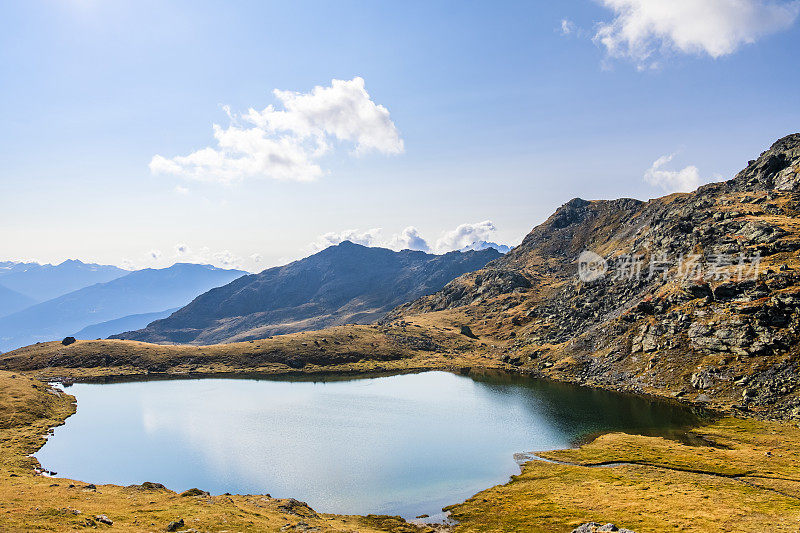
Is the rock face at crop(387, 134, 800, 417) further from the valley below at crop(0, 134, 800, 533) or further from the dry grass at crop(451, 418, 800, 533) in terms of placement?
the dry grass at crop(451, 418, 800, 533)

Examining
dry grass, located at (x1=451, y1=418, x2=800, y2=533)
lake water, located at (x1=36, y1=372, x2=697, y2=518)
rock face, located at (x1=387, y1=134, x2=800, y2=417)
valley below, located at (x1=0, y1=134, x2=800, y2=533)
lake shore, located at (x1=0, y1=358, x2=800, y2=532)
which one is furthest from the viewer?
rock face, located at (x1=387, y1=134, x2=800, y2=417)

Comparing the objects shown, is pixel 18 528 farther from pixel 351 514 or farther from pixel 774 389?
pixel 774 389

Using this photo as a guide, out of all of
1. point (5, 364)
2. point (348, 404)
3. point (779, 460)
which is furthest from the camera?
point (5, 364)

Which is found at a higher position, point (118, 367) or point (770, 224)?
point (770, 224)

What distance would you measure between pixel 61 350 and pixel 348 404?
14587 cm

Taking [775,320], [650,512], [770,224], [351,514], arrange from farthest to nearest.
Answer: [770,224] → [775,320] → [351,514] → [650,512]

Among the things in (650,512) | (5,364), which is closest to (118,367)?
(5,364)

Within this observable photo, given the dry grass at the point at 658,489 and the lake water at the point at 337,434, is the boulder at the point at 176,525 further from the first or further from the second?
the dry grass at the point at 658,489

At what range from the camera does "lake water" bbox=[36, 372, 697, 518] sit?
7350 cm

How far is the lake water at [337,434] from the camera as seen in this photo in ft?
241

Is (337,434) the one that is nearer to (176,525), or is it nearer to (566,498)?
(566,498)

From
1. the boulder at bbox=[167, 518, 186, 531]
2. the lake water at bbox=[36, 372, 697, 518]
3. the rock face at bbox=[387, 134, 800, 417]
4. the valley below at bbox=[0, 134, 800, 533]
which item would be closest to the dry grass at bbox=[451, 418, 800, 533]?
the valley below at bbox=[0, 134, 800, 533]

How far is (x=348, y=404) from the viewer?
132375mm

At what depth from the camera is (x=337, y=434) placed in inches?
3932
